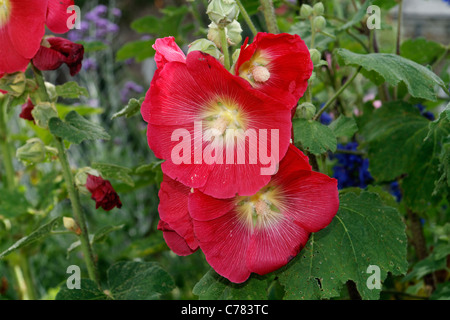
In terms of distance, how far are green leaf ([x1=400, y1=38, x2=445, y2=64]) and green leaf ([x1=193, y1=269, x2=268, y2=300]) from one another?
0.69 metres

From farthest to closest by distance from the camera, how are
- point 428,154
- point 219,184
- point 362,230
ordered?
1. point 428,154
2. point 362,230
3. point 219,184

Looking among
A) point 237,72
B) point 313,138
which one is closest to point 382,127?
A: point 313,138

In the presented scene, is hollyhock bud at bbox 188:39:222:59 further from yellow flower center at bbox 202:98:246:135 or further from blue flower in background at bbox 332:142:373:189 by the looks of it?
blue flower in background at bbox 332:142:373:189

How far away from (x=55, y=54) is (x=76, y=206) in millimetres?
219

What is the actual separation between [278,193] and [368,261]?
14 centimetres

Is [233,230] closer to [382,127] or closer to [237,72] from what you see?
[237,72]

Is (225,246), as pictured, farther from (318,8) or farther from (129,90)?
(129,90)

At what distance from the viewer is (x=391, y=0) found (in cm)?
106

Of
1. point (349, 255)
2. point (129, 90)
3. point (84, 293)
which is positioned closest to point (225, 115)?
point (349, 255)

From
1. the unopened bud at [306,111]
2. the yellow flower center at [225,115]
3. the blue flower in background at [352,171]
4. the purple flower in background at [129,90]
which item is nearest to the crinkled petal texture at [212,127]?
the yellow flower center at [225,115]

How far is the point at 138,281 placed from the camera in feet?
2.51

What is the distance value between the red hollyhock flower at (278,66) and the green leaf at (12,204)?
0.69 m

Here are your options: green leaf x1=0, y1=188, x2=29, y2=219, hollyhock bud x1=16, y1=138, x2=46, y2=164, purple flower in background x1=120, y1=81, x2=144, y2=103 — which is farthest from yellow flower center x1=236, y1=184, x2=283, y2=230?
purple flower in background x1=120, y1=81, x2=144, y2=103

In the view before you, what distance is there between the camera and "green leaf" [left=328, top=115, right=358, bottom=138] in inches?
27.9
